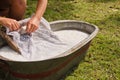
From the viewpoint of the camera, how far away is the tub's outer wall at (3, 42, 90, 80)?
2.24 meters

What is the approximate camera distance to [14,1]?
283 cm

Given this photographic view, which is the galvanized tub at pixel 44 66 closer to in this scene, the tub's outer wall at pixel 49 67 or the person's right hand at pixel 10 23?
the tub's outer wall at pixel 49 67

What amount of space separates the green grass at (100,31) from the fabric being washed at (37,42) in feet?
0.94

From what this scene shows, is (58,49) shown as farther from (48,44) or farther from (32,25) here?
(32,25)

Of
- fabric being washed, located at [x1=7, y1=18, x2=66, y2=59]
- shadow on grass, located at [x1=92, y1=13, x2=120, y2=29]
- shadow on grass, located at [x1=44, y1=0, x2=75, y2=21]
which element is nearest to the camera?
fabric being washed, located at [x1=7, y1=18, x2=66, y2=59]

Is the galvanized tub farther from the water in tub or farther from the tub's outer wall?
the water in tub

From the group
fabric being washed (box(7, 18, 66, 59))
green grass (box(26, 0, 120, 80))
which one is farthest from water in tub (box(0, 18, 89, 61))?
green grass (box(26, 0, 120, 80))

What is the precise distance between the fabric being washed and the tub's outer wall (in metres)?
0.14

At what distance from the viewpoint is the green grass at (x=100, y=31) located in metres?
2.78

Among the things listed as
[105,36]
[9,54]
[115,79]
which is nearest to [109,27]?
[105,36]

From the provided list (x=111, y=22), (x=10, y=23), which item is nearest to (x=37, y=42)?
(x=10, y=23)

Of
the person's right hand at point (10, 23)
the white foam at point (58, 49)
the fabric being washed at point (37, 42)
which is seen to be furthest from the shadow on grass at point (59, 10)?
the person's right hand at point (10, 23)

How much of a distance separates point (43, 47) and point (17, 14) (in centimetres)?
46

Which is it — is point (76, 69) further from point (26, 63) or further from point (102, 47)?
point (26, 63)
